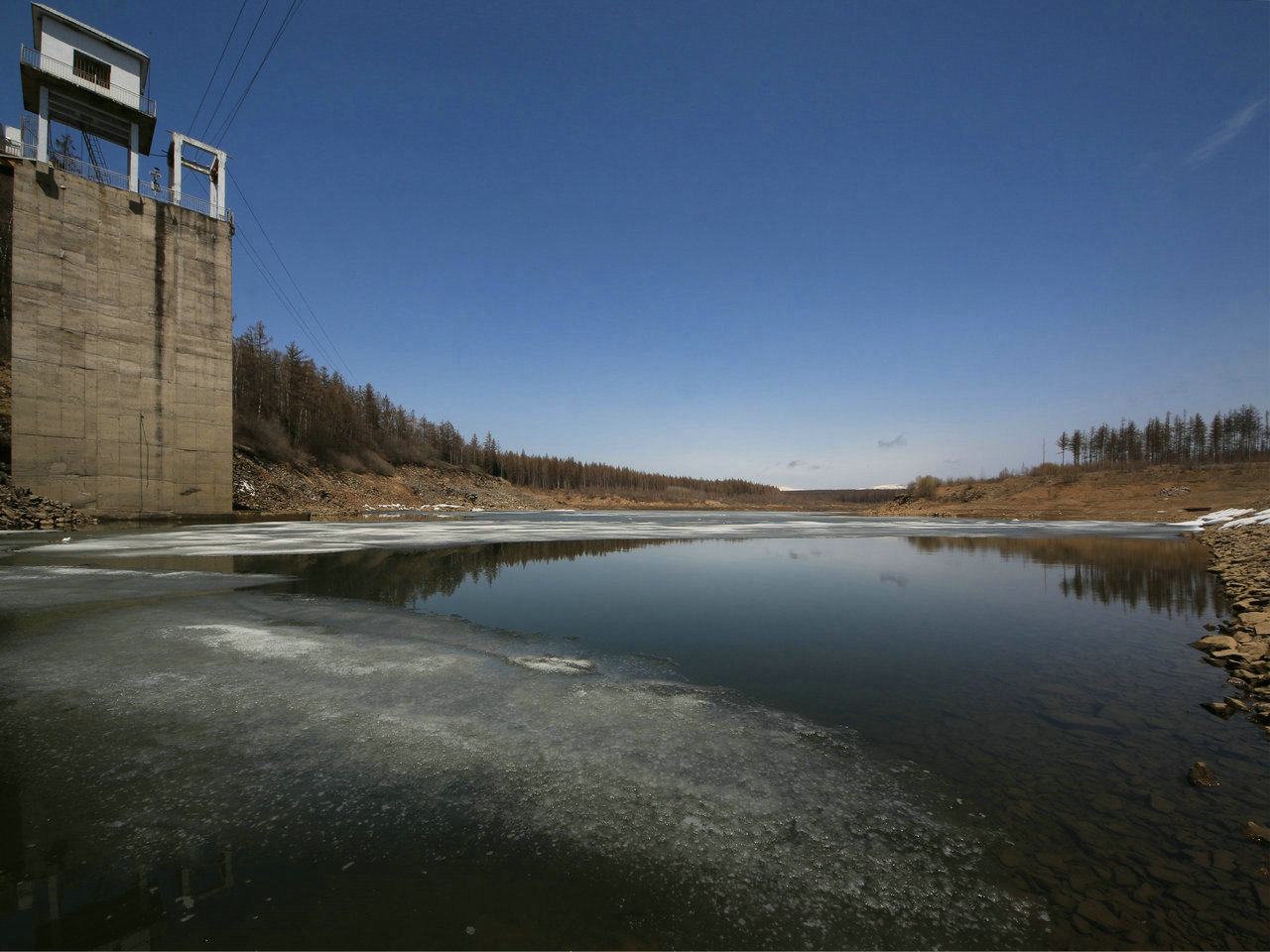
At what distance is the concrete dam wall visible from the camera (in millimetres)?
19219

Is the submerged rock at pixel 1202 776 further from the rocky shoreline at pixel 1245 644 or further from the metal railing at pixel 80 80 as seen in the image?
the metal railing at pixel 80 80

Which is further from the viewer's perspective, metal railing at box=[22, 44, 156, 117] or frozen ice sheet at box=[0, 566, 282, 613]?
metal railing at box=[22, 44, 156, 117]

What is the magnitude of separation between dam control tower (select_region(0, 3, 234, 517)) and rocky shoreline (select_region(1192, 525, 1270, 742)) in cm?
2943

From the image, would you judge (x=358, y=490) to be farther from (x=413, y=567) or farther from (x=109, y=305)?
(x=413, y=567)

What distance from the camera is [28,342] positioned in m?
19.1

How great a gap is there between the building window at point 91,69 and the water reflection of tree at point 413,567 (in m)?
23.0

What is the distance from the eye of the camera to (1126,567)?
483 inches

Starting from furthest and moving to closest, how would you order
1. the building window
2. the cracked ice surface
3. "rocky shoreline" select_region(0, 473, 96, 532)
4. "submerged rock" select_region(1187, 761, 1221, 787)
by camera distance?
the building window, "rocky shoreline" select_region(0, 473, 96, 532), "submerged rock" select_region(1187, 761, 1221, 787), the cracked ice surface

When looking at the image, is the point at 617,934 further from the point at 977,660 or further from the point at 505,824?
the point at 977,660

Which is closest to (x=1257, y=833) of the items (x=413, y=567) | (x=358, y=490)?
(x=413, y=567)

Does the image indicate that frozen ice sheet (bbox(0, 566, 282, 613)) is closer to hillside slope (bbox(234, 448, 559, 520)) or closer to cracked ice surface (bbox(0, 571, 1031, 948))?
cracked ice surface (bbox(0, 571, 1031, 948))

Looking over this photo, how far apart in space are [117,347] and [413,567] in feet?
63.9

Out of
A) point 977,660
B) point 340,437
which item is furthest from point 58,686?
point 340,437

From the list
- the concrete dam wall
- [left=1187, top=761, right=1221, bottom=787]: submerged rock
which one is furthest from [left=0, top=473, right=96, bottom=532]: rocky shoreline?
[left=1187, top=761, right=1221, bottom=787]: submerged rock
